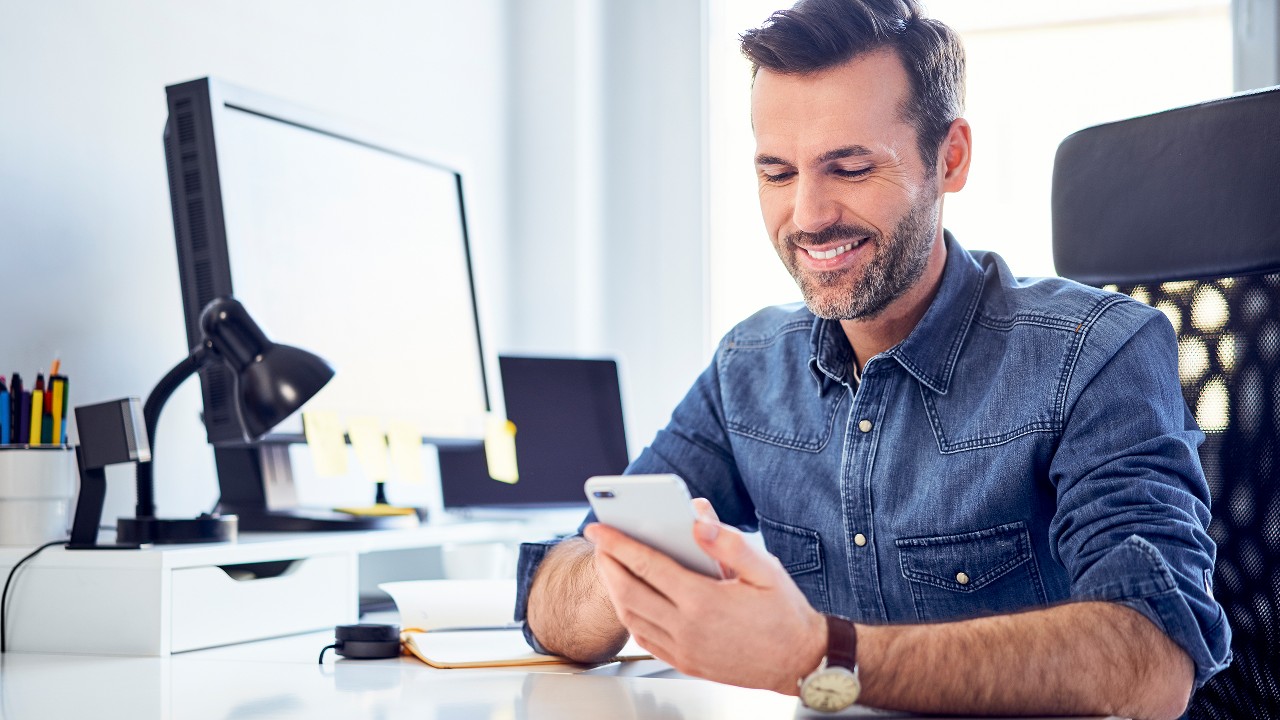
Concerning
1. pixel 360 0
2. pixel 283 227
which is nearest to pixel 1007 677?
pixel 283 227

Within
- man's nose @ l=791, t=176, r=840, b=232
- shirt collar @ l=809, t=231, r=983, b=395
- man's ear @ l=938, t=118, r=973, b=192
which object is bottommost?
shirt collar @ l=809, t=231, r=983, b=395

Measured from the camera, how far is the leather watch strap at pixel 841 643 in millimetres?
739

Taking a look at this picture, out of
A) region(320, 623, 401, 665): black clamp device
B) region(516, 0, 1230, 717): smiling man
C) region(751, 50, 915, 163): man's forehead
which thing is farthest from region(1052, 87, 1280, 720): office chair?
region(320, 623, 401, 665): black clamp device

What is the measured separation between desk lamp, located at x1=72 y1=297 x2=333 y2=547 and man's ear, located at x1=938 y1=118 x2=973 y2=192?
636 mm

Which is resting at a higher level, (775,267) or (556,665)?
(775,267)

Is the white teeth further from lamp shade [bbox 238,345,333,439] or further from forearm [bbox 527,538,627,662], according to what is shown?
lamp shade [bbox 238,345,333,439]

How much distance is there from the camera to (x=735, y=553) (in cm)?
71

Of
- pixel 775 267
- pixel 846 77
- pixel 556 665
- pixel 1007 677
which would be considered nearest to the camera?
pixel 1007 677

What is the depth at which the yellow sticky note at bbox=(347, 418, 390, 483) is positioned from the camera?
1.38 metres

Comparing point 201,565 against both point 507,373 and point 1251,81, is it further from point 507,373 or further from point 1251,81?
point 1251,81

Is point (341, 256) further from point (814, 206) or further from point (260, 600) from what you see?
point (814, 206)

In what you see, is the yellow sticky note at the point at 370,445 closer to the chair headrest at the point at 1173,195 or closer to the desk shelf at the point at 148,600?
the desk shelf at the point at 148,600

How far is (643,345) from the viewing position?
2.55m

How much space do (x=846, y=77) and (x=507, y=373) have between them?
1.02m
